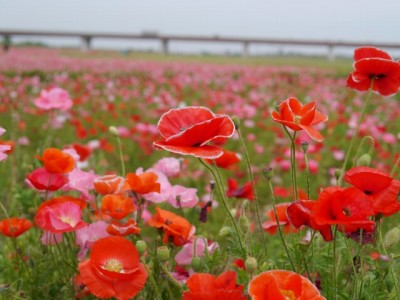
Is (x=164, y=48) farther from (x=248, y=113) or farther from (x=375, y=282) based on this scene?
(x=375, y=282)

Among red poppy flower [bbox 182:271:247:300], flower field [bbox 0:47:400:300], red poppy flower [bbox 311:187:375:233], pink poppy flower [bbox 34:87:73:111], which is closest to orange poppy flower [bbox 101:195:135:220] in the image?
flower field [bbox 0:47:400:300]

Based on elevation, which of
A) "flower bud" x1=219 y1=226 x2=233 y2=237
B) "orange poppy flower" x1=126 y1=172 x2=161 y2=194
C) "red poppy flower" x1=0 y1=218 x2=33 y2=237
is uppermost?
"orange poppy flower" x1=126 y1=172 x2=161 y2=194

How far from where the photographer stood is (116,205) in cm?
137

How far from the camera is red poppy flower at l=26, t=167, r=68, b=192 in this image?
1452 mm

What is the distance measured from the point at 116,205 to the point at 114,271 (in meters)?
0.29

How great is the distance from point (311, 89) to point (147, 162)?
4.19 m

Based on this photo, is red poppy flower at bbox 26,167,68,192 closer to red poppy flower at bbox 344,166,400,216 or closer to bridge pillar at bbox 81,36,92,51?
red poppy flower at bbox 344,166,400,216

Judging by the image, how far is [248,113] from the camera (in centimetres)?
490

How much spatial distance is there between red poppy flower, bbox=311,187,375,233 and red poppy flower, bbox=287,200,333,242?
55mm

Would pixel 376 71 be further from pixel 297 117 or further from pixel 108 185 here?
pixel 108 185

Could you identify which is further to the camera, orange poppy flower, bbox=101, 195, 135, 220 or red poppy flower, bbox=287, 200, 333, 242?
orange poppy flower, bbox=101, 195, 135, 220

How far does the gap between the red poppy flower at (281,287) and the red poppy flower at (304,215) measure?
0.48 feet

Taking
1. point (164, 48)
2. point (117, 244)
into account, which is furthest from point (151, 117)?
point (164, 48)

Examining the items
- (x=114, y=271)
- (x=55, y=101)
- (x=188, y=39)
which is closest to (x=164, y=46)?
(x=188, y=39)
